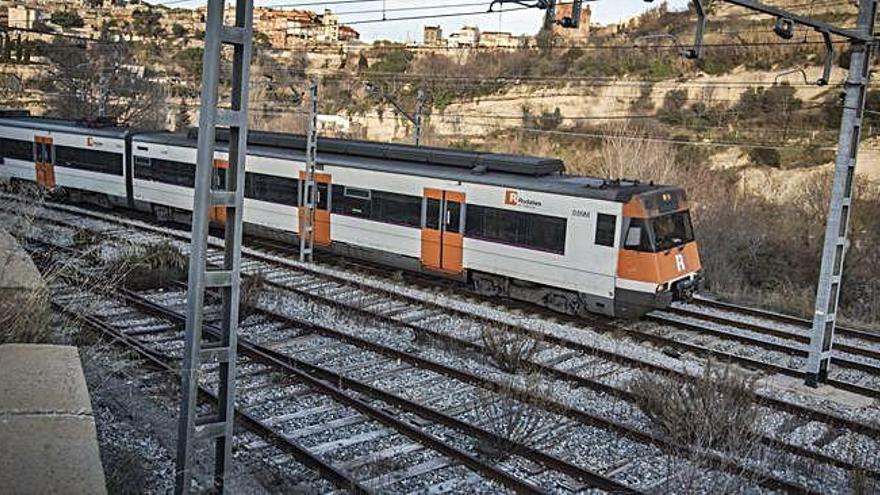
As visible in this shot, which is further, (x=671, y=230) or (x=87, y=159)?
(x=87, y=159)

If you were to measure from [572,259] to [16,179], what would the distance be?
861 inches

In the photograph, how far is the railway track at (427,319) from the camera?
32.2 feet

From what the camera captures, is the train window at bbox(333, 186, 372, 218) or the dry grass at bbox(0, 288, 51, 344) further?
the train window at bbox(333, 186, 372, 218)

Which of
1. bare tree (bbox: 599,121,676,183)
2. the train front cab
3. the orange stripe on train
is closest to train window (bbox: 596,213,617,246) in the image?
the train front cab

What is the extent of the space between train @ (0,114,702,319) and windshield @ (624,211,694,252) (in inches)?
0.9

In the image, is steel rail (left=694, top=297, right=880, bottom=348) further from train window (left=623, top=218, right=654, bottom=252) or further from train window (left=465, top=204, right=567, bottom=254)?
train window (left=465, top=204, right=567, bottom=254)

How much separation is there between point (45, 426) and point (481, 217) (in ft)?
36.5

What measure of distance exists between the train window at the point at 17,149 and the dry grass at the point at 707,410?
24441 mm

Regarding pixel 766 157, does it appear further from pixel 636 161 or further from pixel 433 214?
pixel 433 214

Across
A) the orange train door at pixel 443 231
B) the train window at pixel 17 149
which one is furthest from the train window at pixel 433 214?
the train window at pixel 17 149

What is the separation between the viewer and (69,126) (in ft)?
89.2

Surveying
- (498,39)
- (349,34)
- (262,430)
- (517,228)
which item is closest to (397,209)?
(517,228)

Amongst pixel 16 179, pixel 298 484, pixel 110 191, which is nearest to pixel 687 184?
pixel 110 191

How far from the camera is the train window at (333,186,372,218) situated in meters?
18.1
